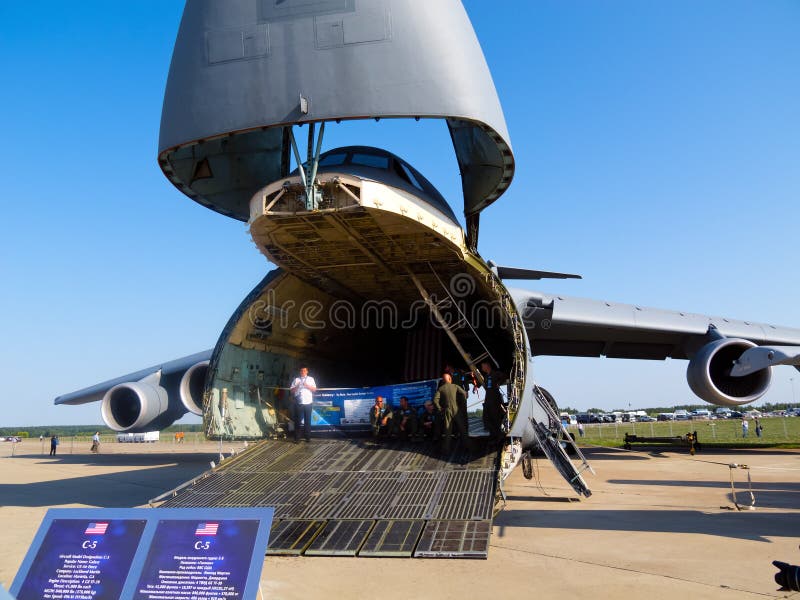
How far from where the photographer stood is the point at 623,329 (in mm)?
13484

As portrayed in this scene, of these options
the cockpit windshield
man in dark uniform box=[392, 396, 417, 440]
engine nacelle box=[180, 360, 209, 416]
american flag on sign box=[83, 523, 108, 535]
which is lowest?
american flag on sign box=[83, 523, 108, 535]

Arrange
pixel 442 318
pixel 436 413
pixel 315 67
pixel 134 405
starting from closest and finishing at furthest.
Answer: pixel 315 67 → pixel 436 413 → pixel 442 318 → pixel 134 405

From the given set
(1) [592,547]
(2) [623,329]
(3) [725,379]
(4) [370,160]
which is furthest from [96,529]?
(3) [725,379]

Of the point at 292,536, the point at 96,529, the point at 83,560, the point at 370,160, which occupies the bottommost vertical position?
the point at 292,536

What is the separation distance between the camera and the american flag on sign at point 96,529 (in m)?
3.57

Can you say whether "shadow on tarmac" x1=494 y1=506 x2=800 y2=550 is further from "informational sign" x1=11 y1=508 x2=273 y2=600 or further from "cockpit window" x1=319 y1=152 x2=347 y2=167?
"cockpit window" x1=319 y1=152 x2=347 y2=167

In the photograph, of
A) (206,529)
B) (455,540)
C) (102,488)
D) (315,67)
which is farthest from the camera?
(102,488)

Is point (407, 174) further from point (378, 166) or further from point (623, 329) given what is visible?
point (623, 329)

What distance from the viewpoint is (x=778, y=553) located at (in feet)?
18.4

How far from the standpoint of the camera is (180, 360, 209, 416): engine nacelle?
510 inches

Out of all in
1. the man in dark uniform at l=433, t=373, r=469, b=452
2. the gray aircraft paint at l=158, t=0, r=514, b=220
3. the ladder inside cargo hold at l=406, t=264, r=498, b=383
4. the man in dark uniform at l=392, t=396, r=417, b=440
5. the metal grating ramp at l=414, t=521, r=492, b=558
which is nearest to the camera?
the metal grating ramp at l=414, t=521, r=492, b=558

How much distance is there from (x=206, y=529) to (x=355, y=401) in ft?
25.4

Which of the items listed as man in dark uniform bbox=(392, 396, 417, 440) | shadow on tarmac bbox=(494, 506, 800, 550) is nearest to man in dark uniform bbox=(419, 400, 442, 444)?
man in dark uniform bbox=(392, 396, 417, 440)

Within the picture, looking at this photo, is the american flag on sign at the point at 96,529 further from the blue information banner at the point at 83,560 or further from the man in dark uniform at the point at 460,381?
the man in dark uniform at the point at 460,381
